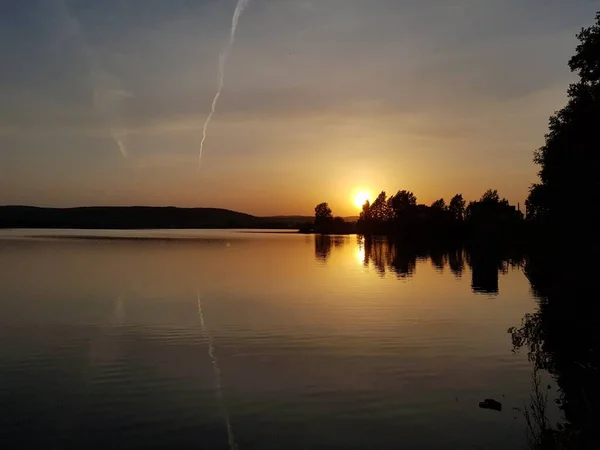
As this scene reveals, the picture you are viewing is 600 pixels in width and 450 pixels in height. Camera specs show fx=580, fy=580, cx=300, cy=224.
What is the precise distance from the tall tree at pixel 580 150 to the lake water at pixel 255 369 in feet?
30.8

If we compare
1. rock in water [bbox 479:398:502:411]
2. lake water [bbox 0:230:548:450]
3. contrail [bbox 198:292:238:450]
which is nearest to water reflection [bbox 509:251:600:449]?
rock in water [bbox 479:398:502:411]

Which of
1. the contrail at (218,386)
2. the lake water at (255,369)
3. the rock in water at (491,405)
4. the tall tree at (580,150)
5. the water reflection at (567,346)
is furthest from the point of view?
the tall tree at (580,150)

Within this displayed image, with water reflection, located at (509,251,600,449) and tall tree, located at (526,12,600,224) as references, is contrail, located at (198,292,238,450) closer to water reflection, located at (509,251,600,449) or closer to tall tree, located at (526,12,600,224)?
water reflection, located at (509,251,600,449)

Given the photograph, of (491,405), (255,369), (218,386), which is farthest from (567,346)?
(218,386)

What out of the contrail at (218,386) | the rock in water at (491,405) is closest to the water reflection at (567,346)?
the rock in water at (491,405)

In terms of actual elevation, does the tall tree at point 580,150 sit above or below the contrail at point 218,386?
above

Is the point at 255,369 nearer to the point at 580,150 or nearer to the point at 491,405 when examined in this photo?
the point at 491,405

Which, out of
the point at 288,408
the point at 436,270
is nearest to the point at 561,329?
the point at 288,408

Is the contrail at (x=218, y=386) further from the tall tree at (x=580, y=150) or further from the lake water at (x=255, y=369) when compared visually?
the tall tree at (x=580, y=150)

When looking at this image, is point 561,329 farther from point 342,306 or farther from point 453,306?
point 342,306

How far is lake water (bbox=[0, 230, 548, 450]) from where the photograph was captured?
1888 centimetres

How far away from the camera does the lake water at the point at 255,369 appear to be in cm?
1888

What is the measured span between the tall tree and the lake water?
30.8 ft

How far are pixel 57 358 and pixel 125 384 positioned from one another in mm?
6247
